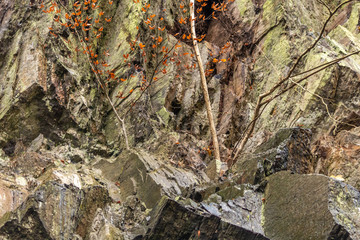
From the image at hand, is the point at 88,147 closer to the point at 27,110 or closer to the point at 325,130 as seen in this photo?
the point at 27,110

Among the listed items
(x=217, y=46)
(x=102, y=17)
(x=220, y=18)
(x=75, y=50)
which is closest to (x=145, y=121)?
(x=75, y=50)

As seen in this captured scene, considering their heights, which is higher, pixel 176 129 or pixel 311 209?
pixel 311 209

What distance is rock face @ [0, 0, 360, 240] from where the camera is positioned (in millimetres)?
6465

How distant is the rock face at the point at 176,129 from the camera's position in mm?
6465

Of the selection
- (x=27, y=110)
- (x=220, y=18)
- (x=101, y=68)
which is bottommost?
(x=27, y=110)

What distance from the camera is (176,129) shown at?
1320cm

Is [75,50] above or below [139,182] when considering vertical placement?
above

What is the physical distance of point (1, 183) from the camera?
7.55m

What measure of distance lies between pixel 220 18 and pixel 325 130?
9.10m

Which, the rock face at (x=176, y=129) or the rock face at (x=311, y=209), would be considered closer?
the rock face at (x=311, y=209)

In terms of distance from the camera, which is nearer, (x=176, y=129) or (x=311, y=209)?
(x=311, y=209)

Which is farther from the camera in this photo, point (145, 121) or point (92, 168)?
point (145, 121)

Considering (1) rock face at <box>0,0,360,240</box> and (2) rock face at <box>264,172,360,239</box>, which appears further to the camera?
(1) rock face at <box>0,0,360,240</box>

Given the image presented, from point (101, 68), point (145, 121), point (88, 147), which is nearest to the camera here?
point (88, 147)
